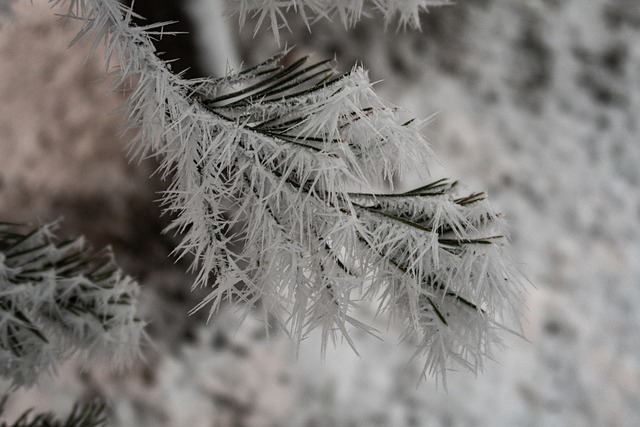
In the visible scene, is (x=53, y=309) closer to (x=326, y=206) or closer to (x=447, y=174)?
(x=326, y=206)

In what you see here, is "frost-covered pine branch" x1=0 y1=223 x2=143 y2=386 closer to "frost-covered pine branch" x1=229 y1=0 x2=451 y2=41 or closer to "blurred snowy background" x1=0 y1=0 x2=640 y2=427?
"frost-covered pine branch" x1=229 y1=0 x2=451 y2=41

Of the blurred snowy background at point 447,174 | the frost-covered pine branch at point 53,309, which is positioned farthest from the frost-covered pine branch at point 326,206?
the blurred snowy background at point 447,174

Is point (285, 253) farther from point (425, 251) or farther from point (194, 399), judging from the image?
point (194, 399)

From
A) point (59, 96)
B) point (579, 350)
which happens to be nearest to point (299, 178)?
point (579, 350)

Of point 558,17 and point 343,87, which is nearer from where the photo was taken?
point 343,87

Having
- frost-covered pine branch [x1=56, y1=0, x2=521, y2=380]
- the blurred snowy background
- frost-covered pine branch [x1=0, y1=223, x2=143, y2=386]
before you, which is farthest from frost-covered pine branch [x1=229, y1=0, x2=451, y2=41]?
the blurred snowy background

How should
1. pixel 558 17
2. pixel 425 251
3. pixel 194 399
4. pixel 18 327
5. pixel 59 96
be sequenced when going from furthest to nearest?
pixel 558 17, pixel 59 96, pixel 194 399, pixel 18 327, pixel 425 251
